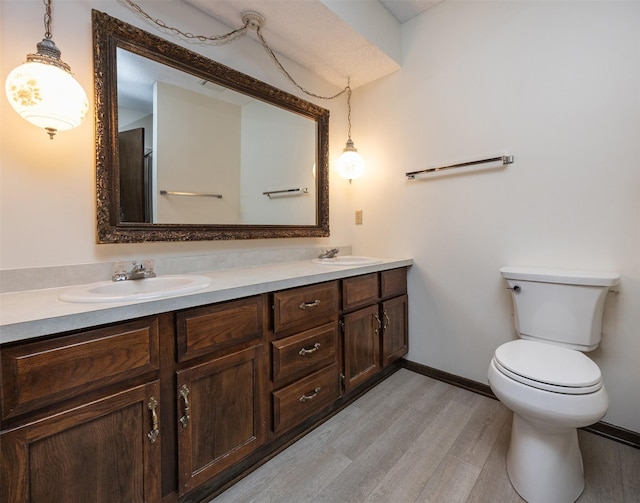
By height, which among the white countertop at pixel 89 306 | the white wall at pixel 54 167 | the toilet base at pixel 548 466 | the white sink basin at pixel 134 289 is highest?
the white wall at pixel 54 167

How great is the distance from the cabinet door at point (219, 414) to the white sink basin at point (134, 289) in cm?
28

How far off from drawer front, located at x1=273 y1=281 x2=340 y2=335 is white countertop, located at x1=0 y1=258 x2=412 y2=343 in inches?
2.1

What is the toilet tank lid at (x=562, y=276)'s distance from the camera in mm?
1295

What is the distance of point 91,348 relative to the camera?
808 millimetres

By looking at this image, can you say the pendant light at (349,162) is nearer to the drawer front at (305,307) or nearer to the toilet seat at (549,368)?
the drawer front at (305,307)

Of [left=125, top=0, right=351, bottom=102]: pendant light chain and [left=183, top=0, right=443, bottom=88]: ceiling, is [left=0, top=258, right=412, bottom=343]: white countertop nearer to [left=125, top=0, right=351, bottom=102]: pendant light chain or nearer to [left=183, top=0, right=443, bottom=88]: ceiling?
[left=125, top=0, right=351, bottom=102]: pendant light chain

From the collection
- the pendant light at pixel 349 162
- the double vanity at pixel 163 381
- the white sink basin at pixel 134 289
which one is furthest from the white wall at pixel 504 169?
the white sink basin at pixel 134 289

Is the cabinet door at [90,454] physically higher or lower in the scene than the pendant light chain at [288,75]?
A: lower

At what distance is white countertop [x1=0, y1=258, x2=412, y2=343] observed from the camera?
0.72 metres

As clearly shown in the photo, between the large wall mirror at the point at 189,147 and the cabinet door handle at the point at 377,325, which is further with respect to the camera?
the cabinet door handle at the point at 377,325

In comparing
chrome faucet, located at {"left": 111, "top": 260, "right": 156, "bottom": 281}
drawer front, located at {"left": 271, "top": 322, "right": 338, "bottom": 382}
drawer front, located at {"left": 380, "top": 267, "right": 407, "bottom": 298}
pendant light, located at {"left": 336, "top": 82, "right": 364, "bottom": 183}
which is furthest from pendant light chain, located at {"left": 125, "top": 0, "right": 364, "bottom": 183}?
drawer front, located at {"left": 271, "top": 322, "right": 338, "bottom": 382}

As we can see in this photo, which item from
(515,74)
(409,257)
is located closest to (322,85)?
(515,74)

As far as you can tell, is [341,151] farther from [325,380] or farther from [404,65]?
[325,380]

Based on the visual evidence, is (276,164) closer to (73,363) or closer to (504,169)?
(504,169)
